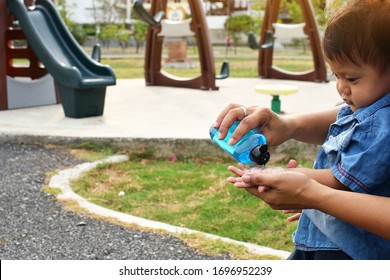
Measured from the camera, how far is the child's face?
1.20 meters

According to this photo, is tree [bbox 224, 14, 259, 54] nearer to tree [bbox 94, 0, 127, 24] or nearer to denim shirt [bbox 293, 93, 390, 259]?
tree [bbox 94, 0, 127, 24]

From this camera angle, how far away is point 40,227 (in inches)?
123

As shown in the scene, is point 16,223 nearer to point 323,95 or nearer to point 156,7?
point 323,95

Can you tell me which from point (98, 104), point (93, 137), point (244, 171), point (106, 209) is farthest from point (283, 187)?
point (98, 104)

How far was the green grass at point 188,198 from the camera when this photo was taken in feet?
10.4

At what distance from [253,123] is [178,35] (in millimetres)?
7562

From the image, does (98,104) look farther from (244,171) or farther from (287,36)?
(244,171)

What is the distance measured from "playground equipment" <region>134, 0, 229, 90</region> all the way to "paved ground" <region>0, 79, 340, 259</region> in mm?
244

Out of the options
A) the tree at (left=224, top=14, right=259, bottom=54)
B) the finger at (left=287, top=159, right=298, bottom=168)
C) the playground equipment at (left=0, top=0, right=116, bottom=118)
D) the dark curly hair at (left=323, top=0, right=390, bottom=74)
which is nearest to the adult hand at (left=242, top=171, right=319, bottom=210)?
the finger at (left=287, top=159, right=298, bottom=168)

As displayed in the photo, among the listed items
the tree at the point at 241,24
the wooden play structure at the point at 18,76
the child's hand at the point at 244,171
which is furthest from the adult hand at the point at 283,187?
the tree at the point at 241,24

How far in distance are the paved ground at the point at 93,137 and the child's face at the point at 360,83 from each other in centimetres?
159

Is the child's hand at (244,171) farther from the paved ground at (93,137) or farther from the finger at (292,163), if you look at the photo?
the paved ground at (93,137)

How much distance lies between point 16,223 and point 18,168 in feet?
4.02
